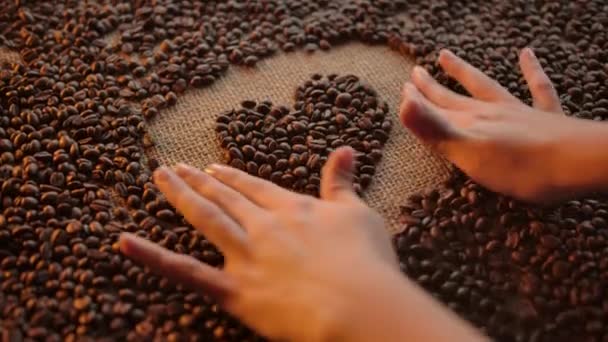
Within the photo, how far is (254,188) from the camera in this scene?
1.27m

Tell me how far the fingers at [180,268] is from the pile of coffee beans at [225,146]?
85 mm

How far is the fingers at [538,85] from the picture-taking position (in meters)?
1.44

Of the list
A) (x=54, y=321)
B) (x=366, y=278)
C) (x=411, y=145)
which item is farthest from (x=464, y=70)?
(x=54, y=321)

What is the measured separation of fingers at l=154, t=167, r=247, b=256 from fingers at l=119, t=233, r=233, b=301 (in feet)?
0.17

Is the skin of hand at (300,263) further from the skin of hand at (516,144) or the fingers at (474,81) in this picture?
the fingers at (474,81)

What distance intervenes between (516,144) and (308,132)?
1.44 feet

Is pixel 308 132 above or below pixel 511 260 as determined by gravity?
above

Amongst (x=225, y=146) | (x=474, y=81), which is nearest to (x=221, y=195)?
(x=225, y=146)

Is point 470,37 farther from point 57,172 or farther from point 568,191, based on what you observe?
point 57,172

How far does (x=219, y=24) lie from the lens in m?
1.79

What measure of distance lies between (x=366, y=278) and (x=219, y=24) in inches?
35.9

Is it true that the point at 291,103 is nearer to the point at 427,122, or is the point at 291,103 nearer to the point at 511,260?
the point at 427,122

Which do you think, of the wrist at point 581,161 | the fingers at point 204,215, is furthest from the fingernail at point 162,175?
the wrist at point 581,161

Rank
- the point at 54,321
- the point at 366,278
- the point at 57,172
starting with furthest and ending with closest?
the point at 57,172
the point at 54,321
the point at 366,278
